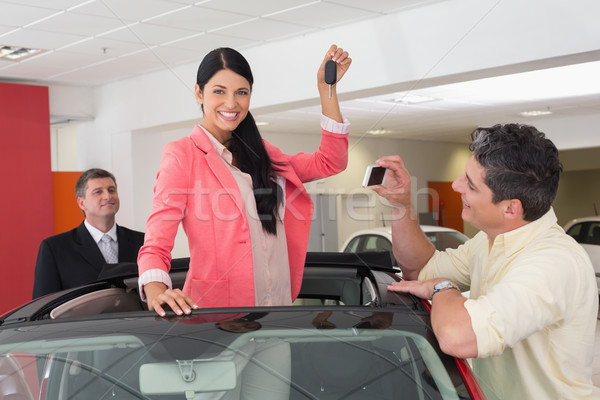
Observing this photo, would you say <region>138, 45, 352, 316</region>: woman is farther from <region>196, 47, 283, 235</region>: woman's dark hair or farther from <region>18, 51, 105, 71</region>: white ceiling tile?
<region>18, 51, 105, 71</region>: white ceiling tile

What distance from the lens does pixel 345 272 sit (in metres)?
1.96

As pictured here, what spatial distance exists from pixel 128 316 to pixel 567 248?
87 cm

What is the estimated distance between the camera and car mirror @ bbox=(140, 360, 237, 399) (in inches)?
48.5

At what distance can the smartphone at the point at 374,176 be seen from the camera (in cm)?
175

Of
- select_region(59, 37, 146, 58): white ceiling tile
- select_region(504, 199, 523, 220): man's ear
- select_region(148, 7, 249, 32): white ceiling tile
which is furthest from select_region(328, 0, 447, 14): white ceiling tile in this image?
select_region(504, 199, 523, 220): man's ear

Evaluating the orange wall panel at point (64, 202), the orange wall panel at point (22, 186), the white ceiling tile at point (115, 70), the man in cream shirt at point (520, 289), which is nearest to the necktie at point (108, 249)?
the man in cream shirt at point (520, 289)

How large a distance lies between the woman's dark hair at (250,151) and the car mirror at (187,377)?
1.88ft

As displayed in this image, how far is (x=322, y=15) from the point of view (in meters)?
4.77

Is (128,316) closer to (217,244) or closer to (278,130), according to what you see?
(217,244)

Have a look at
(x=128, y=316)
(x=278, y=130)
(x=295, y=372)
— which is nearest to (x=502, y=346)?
(x=295, y=372)

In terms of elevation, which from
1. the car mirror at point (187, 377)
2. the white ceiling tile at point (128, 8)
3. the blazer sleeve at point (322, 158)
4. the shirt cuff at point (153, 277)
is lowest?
the car mirror at point (187, 377)

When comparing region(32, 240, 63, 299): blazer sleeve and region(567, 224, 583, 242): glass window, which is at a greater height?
region(32, 240, 63, 299): blazer sleeve

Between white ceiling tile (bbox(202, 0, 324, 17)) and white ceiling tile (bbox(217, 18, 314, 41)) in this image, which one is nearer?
white ceiling tile (bbox(202, 0, 324, 17))

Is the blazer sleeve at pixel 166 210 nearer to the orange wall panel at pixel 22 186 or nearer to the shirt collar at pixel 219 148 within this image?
the shirt collar at pixel 219 148
